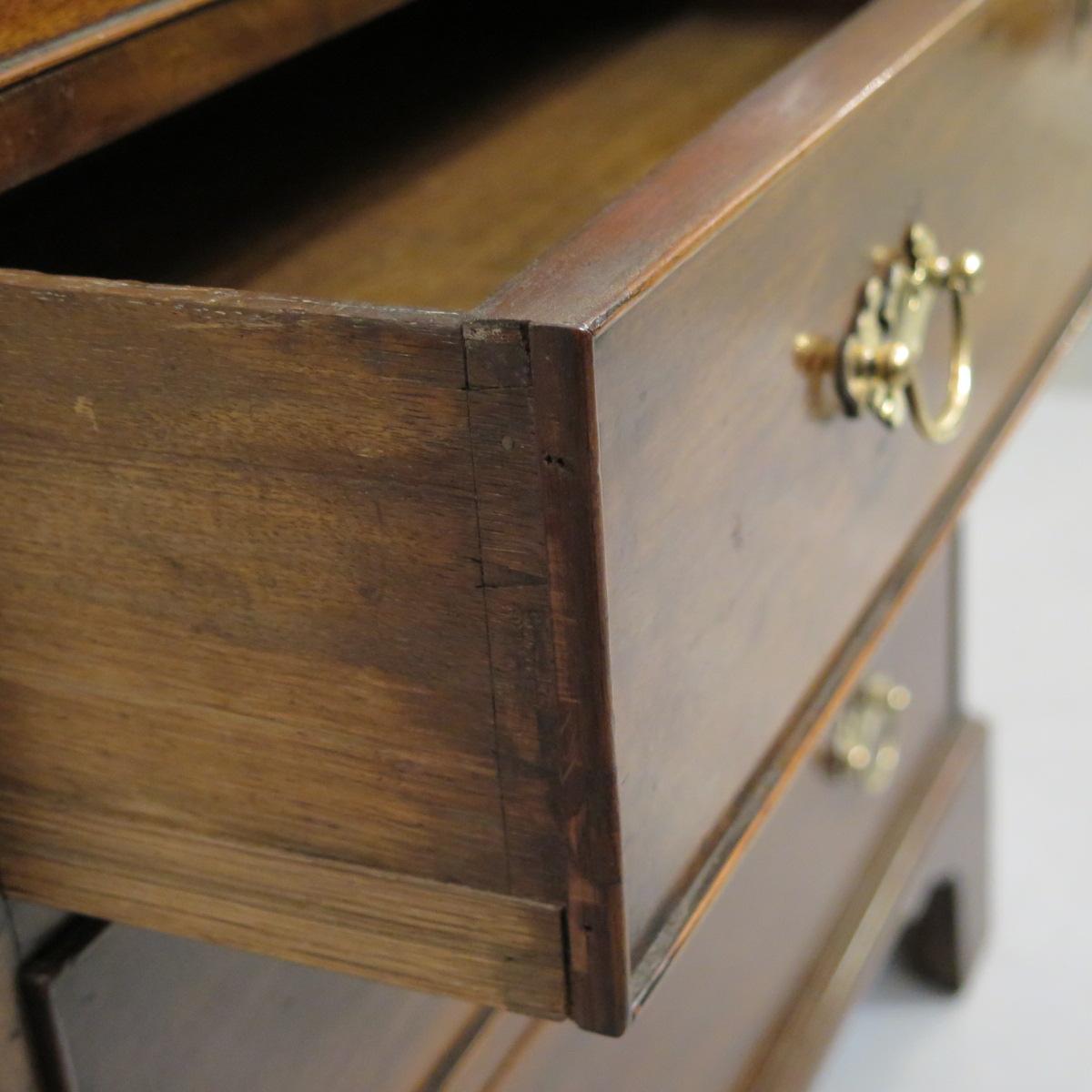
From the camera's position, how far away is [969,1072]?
42.4 inches

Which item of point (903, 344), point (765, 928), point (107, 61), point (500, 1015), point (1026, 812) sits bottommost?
point (1026, 812)

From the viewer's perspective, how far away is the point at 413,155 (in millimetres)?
568

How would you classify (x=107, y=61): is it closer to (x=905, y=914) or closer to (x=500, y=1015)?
(x=500, y=1015)

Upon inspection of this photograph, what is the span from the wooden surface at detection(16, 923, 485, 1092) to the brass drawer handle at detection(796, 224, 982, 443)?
0.25m

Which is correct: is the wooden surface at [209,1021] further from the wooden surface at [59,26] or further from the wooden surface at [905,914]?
the wooden surface at [905,914]

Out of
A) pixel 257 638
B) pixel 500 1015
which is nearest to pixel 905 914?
pixel 500 1015

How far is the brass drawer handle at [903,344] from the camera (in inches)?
18.3

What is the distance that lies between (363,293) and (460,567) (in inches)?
5.7

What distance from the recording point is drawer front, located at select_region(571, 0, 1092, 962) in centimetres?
35

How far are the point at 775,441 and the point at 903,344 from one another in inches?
3.1

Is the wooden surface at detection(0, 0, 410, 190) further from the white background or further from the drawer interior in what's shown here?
the white background

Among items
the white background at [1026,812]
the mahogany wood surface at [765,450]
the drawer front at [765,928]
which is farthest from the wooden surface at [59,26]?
the white background at [1026,812]

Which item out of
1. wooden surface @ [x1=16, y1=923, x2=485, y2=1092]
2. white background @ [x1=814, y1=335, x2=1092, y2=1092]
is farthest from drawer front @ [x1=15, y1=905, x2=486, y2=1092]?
white background @ [x1=814, y1=335, x2=1092, y2=1092]

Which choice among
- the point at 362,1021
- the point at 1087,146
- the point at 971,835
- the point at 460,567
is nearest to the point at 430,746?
the point at 460,567
